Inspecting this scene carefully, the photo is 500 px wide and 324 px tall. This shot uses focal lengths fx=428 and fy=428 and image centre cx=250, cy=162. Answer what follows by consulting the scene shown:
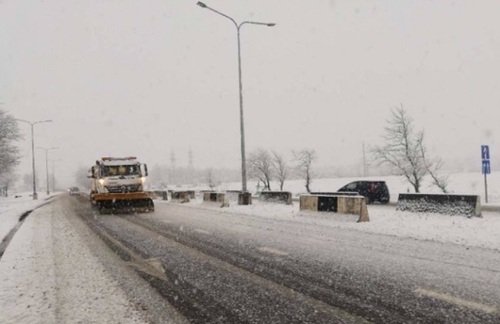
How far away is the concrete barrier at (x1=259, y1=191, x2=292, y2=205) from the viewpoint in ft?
70.0

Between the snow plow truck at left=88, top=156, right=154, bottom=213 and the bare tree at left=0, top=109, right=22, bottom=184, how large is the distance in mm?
29610

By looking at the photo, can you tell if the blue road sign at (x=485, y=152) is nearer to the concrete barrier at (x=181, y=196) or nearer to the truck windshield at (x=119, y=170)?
the truck windshield at (x=119, y=170)

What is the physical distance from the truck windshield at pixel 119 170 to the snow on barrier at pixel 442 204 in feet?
42.7

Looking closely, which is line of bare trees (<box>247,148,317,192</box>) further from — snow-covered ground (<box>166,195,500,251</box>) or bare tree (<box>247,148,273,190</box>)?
snow-covered ground (<box>166,195,500,251</box>)

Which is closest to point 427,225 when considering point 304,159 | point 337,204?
point 337,204

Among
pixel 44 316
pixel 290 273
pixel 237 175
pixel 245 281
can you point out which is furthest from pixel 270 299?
pixel 237 175

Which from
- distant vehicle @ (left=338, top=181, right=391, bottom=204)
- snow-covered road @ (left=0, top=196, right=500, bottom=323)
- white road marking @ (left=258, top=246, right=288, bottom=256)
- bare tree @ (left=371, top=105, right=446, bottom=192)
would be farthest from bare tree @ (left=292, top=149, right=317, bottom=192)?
white road marking @ (left=258, top=246, right=288, bottom=256)

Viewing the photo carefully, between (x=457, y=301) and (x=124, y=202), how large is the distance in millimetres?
17854

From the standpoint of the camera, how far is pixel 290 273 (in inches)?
241

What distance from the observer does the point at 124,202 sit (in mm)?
20438

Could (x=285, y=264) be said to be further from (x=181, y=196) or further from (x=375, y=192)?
(x=181, y=196)

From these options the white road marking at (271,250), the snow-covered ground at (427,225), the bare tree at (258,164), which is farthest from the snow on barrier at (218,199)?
the bare tree at (258,164)

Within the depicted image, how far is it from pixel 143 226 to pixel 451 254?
906cm

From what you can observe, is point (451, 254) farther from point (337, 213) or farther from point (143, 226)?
point (143, 226)
